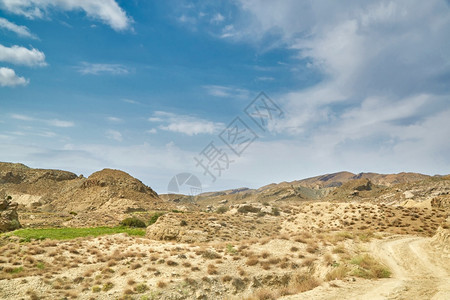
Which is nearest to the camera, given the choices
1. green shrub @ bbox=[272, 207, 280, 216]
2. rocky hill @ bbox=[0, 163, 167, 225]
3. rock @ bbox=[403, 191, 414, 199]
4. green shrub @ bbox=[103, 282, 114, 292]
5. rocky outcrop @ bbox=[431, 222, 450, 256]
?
green shrub @ bbox=[103, 282, 114, 292]

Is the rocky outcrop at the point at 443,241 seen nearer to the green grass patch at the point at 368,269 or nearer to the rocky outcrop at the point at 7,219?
the green grass patch at the point at 368,269

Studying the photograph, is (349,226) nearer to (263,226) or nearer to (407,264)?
(263,226)

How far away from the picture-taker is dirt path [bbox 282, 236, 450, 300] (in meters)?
10.8

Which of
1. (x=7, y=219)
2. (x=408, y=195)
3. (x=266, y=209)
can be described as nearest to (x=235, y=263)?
(x=266, y=209)

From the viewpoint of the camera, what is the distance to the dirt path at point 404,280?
10805 millimetres

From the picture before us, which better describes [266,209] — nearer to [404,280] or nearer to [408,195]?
[404,280]

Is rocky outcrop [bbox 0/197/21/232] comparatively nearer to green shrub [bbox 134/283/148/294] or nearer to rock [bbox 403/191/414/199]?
green shrub [bbox 134/283/148/294]

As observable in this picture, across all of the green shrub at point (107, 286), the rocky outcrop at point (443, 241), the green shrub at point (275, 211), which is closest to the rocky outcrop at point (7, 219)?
the green shrub at point (107, 286)

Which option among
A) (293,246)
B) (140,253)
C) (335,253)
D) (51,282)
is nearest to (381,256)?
(335,253)

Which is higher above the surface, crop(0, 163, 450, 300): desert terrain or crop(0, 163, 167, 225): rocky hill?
crop(0, 163, 167, 225): rocky hill

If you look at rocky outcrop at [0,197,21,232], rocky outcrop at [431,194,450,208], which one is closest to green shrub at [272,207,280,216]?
rocky outcrop at [431,194,450,208]

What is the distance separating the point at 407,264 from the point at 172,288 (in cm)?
1329

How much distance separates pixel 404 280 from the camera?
12656mm

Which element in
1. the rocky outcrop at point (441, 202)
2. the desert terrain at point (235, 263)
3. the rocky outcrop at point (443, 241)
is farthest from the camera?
the rocky outcrop at point (441, 202)
